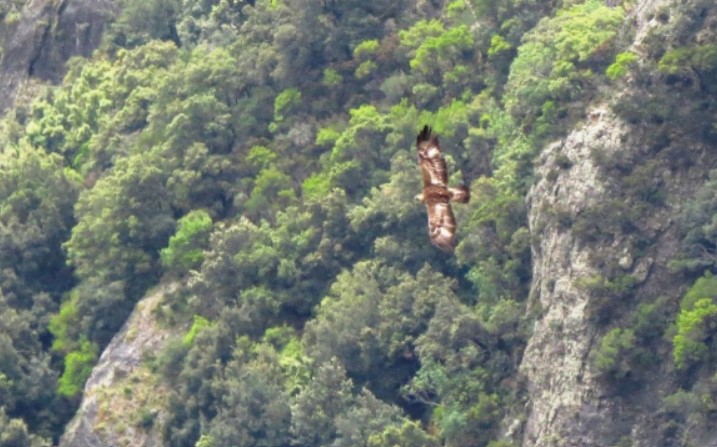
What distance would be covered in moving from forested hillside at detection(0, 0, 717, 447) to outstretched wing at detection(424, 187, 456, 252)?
68.8ft

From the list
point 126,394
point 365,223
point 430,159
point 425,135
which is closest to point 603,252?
point 365,223

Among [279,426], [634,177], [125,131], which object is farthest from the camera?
[125,131]

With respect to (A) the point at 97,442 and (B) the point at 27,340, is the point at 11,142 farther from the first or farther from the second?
(A) the point at 97,442

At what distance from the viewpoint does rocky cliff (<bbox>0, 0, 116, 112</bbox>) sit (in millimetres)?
112000

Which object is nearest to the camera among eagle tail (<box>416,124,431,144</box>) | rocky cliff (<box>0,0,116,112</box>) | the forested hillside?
eagle tail (<box>416,124,431,144</box>)

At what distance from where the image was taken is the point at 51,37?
112 meters

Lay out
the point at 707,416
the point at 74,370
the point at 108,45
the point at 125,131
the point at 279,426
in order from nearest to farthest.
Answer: the point at 707,416 → the point at 279,426 → the point at 74,370 → the point at 125,131 → the point at 108,45

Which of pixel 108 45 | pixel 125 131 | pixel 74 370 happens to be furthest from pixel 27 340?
pixel 108 45

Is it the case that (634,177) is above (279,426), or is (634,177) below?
above

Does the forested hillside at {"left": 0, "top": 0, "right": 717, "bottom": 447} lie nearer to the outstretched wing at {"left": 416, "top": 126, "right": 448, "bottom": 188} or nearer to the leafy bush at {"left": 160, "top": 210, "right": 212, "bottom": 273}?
the leafy bush at {"left": 160, "top": 210, "right": 212, "bottom": 273}

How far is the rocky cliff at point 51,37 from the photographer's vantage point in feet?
367

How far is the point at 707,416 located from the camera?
73.4 m

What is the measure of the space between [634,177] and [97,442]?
22.8 m

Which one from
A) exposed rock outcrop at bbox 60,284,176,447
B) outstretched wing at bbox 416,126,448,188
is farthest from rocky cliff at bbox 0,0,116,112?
outstretched wing at bbox 416,126,448,188
